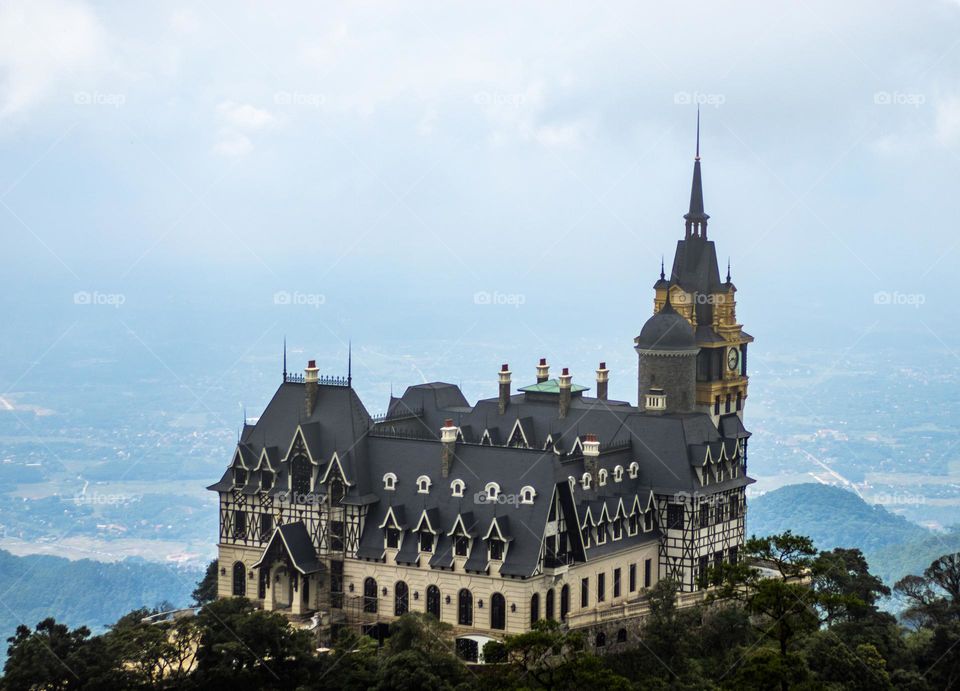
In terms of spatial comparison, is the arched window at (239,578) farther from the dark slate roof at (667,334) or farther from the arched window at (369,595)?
the dark slate roof at (667,334)

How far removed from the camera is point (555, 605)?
303 feet

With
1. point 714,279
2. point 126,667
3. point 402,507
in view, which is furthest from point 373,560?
point 714,279

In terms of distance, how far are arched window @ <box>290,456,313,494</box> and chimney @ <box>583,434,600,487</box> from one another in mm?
15601

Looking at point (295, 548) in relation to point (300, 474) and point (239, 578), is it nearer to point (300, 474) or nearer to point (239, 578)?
point (300, 474)

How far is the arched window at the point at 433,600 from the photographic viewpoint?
93188 mm

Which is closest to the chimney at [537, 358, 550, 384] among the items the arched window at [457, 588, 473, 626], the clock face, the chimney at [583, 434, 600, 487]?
the clock face

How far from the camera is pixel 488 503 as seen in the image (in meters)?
Answer: 93.3

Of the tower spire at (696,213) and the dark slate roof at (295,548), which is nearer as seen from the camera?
the dark slate roof at (295,548)

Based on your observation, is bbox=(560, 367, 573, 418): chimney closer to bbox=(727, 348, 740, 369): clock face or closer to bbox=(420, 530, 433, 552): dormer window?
bbox=(727, 348, 740, 369): clock face

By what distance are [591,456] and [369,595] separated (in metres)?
14.8

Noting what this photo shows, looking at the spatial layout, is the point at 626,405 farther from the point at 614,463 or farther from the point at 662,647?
the point at 662,647

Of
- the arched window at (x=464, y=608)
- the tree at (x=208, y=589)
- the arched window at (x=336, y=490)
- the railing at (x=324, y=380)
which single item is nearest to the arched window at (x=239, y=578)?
the arched window at (x=336, y=490)

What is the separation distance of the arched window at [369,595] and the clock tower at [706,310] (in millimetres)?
31774

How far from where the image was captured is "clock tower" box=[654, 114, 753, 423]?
11944cm
